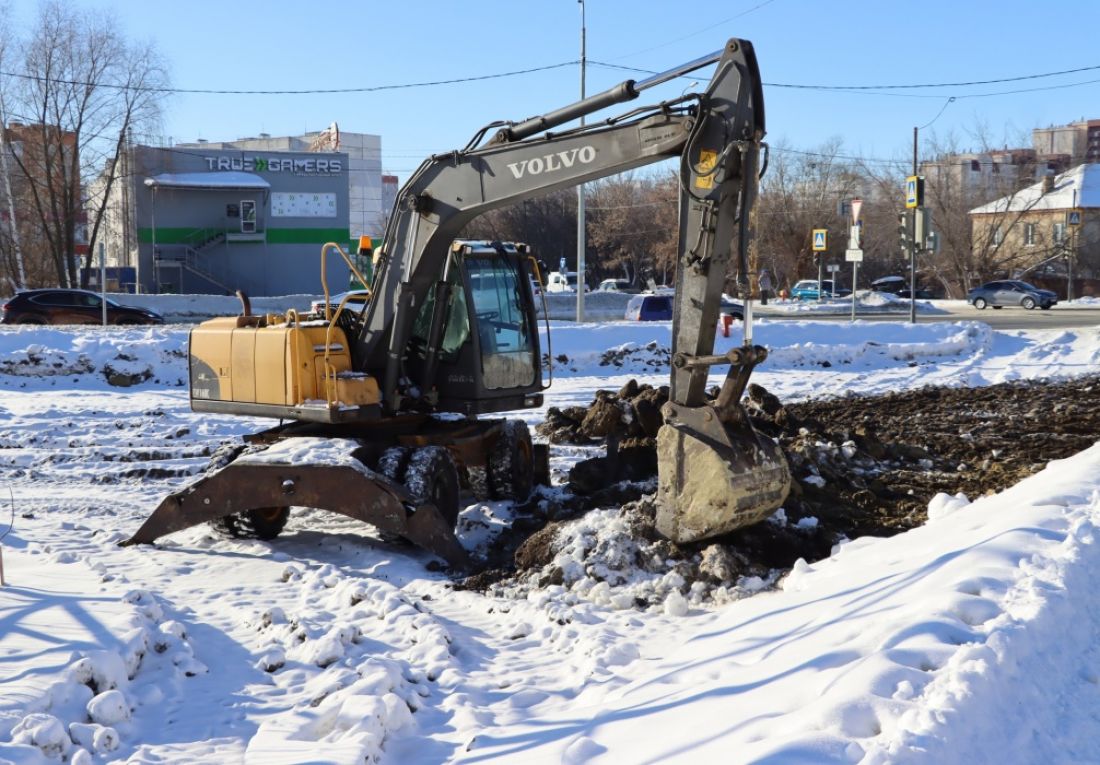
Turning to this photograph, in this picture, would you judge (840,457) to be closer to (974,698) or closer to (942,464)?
(942,464)

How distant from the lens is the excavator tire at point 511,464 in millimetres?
10141

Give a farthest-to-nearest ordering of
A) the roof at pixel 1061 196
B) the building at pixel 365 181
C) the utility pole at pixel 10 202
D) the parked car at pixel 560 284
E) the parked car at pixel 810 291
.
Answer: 1. the building at pixel 365 181
2. the roof at pixel 1061 196
3. the parked car at pixel 810 291
4. the parked car at pixel 560 284
5. the utility pole at pixel 10 202

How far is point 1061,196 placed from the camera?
64.6 m

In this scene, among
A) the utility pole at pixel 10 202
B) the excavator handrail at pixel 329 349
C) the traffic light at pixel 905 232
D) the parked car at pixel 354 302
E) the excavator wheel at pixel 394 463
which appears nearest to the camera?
the excavator wheel at pixel 394 463

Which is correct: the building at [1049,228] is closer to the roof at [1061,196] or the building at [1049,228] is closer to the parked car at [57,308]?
the roof at [1061,196]

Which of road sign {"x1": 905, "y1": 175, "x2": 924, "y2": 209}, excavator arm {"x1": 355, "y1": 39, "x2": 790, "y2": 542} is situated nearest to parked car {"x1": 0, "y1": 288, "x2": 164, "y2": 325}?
road sign {"x1": 905, "y1": 175, "x2": 924, "y2": 209}

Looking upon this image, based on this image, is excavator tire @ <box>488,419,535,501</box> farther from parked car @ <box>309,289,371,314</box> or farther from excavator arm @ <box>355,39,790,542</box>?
excavator arm @ <box>355,39,790,542</box>

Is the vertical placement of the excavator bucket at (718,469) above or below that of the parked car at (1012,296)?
Result: below

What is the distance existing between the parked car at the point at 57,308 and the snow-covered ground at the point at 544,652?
934 inches

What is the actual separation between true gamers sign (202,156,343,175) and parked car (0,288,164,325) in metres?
22.4

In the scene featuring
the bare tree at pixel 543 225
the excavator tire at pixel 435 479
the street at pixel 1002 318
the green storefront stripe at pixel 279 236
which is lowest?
the excavator tire at pixel 435 479

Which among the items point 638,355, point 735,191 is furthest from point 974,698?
point 638,355

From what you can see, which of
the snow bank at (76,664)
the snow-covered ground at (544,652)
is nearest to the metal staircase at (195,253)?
the snow-covered ground at (544,652)

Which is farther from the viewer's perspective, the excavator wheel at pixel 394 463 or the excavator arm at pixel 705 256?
the excavator wheel at pixel 394 463
